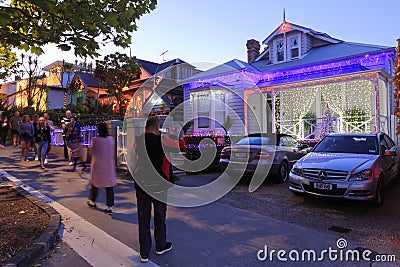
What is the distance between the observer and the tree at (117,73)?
2338cm

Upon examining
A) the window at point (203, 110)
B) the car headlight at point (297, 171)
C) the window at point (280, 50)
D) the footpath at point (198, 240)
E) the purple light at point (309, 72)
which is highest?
the window at point (280, 50)

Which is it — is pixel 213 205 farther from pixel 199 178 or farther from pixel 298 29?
pixel 298 29

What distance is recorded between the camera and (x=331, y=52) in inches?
617

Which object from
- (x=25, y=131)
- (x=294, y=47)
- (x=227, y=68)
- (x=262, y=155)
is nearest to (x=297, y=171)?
(x=262, y=155)

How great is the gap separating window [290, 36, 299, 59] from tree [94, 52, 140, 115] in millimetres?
12521

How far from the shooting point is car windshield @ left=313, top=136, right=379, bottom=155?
6882mm

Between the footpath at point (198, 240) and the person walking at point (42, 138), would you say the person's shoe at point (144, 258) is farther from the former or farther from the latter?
the person walking at point (42, 138)

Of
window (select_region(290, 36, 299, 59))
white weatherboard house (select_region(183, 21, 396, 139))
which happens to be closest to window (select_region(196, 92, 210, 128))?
white weatherboard house (select_region(183, 21, 396, 139))

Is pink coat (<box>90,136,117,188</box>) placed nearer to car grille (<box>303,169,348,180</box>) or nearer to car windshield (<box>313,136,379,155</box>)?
car grille (<box>303,169,348,180</box>)

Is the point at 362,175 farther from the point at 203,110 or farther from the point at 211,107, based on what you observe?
the point at 203,110

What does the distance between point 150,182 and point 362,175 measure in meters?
4.20

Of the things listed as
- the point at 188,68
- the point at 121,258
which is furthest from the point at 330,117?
the point at 188,68

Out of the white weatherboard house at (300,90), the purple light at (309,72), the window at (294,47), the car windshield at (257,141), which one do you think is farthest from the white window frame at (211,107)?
the car windshield at (257,141)

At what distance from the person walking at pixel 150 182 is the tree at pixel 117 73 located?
20629 mm
